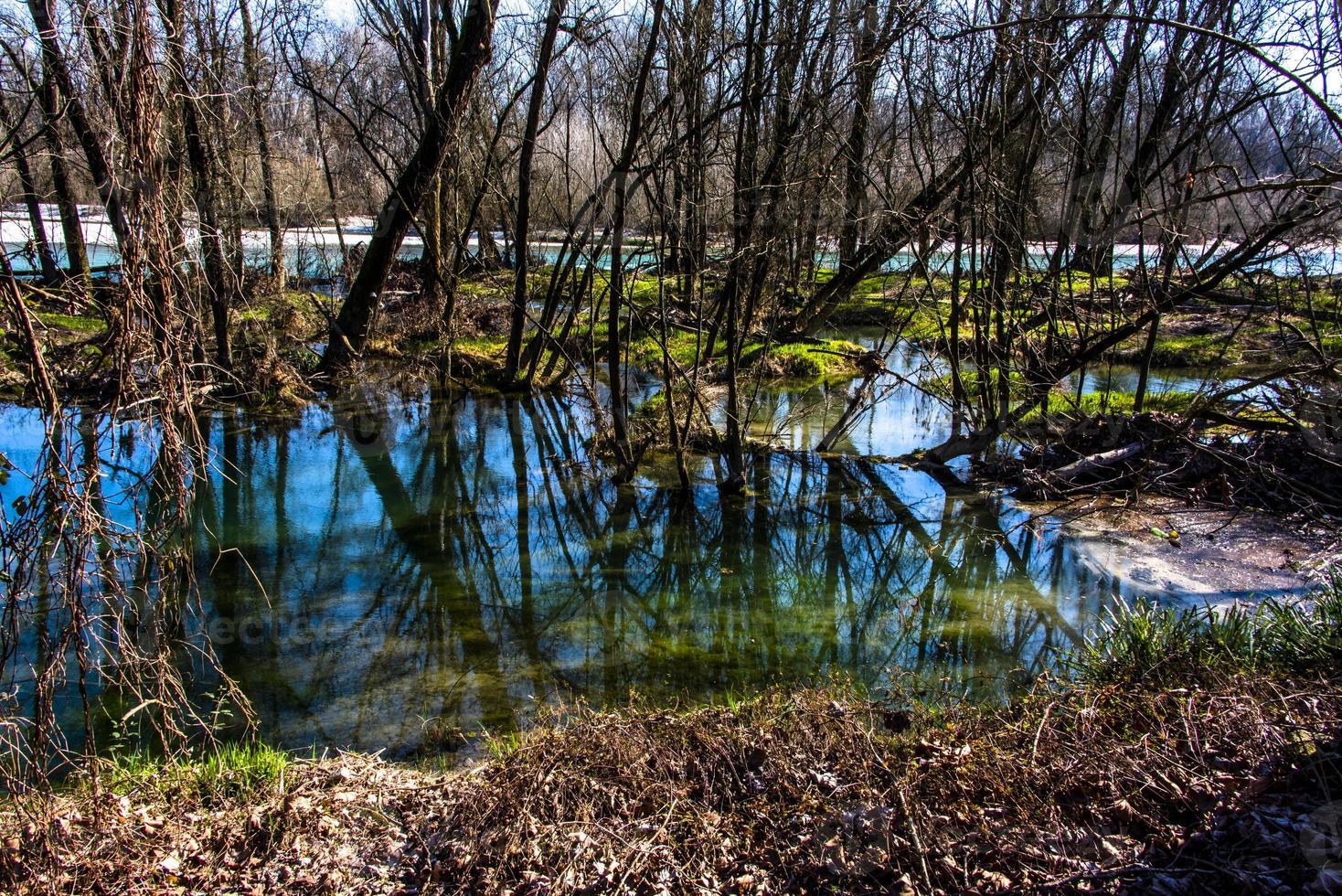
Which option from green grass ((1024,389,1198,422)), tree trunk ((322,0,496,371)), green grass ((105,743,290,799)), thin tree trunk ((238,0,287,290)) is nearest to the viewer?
green grass ((105,743,290,799))

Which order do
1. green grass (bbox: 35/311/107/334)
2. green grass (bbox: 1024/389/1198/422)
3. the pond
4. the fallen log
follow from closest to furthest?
1. the pond
2. the fallen log
3. green grass (bbox: 1024/389/1198/422)
4. green grass (bbox: 35/311/107/334)

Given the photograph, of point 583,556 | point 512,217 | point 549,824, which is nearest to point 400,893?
point 549,824

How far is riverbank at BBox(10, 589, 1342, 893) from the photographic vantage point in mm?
3545

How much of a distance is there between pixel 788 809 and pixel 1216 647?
9.38ft

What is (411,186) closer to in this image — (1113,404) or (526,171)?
(526,171)

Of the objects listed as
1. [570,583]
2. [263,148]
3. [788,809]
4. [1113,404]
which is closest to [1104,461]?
[1113,404]

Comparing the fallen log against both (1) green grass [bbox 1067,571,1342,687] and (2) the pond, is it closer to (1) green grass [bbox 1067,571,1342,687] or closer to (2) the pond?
(2) the pond

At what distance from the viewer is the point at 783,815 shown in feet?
13.1

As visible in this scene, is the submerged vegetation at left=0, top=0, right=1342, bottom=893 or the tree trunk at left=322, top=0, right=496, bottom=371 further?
the tree trunk at left=322, top=0, right=496, bottom=371

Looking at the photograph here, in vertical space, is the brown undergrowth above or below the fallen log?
below

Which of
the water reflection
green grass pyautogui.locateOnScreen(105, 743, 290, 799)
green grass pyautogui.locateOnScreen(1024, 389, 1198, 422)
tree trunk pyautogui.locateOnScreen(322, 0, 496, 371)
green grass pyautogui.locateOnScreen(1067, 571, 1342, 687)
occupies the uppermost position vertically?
tree trunk pyautogui.locateOnScreen(322, 0, 496, 371)

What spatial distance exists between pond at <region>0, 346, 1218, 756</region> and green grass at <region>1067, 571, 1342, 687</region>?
87 centimetres

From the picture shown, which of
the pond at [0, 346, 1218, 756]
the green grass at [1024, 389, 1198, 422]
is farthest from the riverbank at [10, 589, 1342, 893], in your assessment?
the green grass at [1024, 389, 1198, 422]

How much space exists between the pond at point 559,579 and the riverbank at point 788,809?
946 mm
